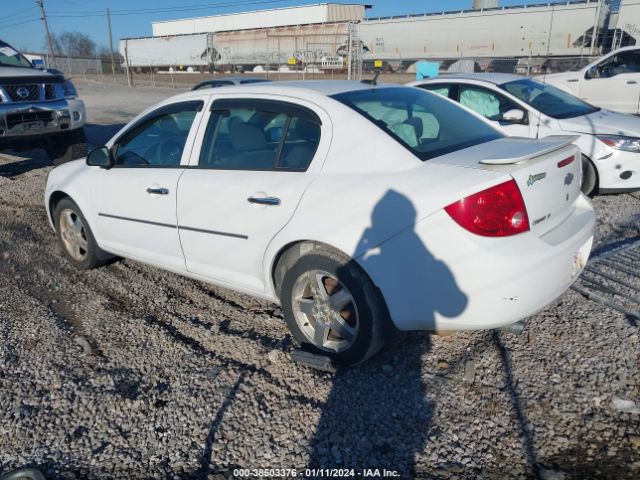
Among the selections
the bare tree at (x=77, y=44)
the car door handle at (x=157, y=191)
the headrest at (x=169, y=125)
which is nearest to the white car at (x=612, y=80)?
the headrest at (x=169, y=125)

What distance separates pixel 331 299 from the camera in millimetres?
3334

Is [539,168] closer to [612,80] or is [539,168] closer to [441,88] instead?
[441,88]

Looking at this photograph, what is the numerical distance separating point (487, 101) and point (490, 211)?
5439 mm

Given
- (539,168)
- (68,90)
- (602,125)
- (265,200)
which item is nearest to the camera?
(539,168)

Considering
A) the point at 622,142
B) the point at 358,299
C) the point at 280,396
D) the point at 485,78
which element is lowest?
the point at 280,396

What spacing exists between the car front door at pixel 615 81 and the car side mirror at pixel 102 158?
1158 cm

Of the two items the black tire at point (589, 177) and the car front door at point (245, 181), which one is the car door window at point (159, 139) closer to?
the car front door at point (245, 181)

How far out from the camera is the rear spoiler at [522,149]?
9.64 ft

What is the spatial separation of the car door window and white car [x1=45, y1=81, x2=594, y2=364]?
0.05ft

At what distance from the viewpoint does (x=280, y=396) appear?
10.4 ft

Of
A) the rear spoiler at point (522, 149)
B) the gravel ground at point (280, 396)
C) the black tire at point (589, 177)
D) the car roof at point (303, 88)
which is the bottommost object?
the gravel ground at point (280, 396)

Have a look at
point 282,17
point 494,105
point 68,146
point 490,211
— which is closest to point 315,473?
point 490,211

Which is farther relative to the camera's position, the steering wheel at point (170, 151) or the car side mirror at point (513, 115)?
the car side mirror at point (513, 115)

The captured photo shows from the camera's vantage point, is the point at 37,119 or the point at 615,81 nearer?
the point at 37,119
